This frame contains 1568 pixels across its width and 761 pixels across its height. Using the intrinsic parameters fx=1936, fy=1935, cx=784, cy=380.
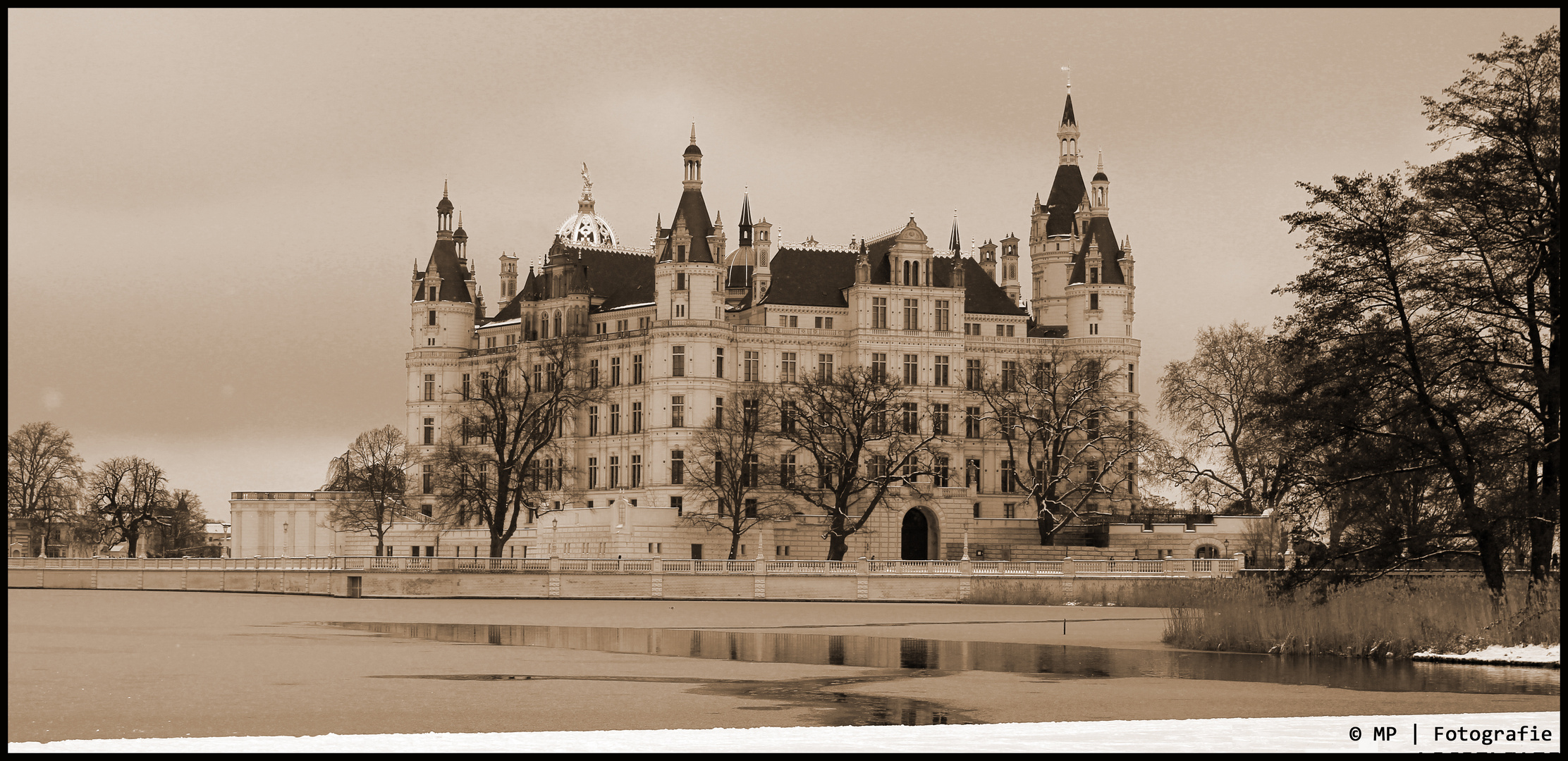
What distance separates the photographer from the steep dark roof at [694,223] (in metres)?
87.8

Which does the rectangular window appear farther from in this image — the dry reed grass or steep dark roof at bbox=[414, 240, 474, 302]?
the dry reed grass

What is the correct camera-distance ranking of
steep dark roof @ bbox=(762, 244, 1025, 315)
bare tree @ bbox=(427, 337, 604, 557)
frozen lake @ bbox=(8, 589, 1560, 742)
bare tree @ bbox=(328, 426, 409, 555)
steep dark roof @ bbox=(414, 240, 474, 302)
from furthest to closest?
steep dark roof @ bbox=(414, 240, 474, 302) → bare tree @ bbox=(328, 426, 409, 555) → steep dark roof @ bbox=(762, 244, 1025, 315) → bare tree @ bbox=(427, 337, 604, 557) → frozen lake @ bbox=(8, 589, 1560, 742)

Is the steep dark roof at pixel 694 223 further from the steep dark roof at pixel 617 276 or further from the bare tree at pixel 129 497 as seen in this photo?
the bare tree at pixel 129 497

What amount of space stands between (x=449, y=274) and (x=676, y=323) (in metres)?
21.2

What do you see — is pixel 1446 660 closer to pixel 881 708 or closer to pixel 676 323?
pixel 881 708

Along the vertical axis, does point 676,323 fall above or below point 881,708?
above

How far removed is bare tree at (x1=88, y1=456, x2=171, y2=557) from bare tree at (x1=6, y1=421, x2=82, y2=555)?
5.40 metres

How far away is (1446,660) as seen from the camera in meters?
28.5

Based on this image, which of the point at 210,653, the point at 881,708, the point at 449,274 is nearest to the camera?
the point at 881,708

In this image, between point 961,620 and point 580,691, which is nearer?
point 580,691

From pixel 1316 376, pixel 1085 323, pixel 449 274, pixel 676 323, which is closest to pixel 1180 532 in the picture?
pixel 1085 323

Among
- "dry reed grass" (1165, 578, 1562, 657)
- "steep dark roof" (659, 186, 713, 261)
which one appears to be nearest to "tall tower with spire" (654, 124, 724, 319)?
"steep dark roof" (659, 186, 713, 261)

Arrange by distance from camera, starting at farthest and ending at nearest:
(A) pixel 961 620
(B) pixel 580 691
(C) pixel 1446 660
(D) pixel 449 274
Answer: (D) pixel 449 274 < (A) pixel 961 620 < (C) pixel 1446 660 < (B) pixel 580 691

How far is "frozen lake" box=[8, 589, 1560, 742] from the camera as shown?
21.1 meters
